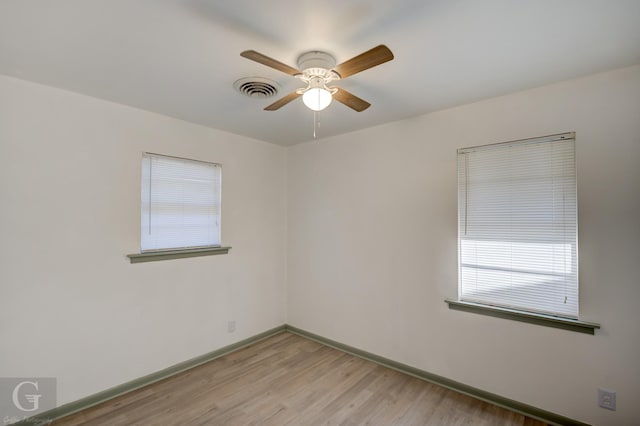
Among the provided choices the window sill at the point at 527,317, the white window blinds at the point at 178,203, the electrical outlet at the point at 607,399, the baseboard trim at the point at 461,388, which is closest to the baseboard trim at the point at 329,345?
the baseboard trim at the point at 461,388

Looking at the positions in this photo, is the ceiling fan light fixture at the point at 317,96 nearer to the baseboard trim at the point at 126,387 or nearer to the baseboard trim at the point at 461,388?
the baseboard trim at the point at 461,388

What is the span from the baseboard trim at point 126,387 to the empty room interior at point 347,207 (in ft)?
0.05

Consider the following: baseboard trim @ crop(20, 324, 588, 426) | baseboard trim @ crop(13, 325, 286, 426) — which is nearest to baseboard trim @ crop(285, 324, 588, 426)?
baseboard trim @ crop(20, 324, 588, 426)

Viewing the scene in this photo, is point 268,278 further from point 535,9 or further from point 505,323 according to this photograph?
point 535,9

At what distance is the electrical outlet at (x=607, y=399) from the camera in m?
1.94

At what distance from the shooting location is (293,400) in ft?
8.09

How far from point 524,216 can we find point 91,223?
11.3ft

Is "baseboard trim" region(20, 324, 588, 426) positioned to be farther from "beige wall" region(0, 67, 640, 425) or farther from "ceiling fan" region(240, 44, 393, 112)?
"ceiling fan" region(240, 44, 393, 112)

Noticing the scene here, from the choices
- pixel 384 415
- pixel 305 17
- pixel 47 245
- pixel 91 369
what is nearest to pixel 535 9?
pixel 305 17

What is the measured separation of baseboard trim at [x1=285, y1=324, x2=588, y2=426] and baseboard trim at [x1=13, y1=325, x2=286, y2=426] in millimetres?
1049

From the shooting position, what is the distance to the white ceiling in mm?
1374

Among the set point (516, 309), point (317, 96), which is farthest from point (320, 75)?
point (516, 309)

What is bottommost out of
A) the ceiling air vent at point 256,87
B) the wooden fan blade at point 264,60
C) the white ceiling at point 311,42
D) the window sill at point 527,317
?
the window sill at point 527,317

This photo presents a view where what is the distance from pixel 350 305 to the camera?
3.34 meters
